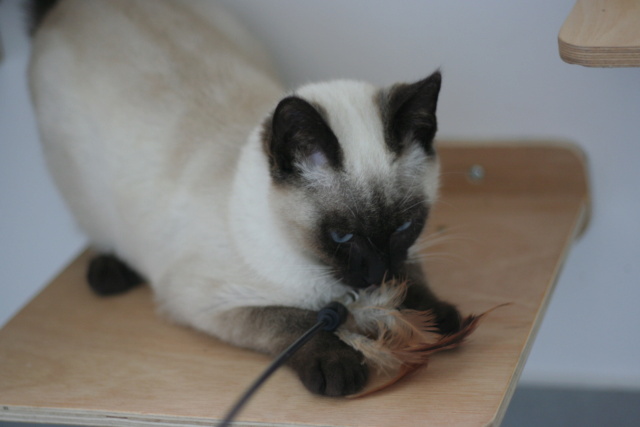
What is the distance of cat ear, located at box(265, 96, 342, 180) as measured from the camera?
3.79ft

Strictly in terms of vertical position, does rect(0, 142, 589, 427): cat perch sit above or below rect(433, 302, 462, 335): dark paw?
below

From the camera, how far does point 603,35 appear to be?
1187mm

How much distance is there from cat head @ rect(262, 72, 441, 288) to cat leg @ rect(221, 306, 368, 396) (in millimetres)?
122

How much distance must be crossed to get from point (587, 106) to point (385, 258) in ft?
2.98

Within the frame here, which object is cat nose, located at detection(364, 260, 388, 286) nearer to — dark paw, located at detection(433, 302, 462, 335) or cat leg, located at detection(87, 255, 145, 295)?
dark paw, located at detection(433, 302, 462, 335)

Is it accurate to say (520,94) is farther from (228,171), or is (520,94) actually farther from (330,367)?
(330,367)

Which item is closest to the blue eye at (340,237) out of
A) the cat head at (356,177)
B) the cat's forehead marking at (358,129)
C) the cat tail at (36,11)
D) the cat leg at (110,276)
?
the cat head at (356,177)

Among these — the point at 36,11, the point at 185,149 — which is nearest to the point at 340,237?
the point at 185,149

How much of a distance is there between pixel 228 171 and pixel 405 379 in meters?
0.59

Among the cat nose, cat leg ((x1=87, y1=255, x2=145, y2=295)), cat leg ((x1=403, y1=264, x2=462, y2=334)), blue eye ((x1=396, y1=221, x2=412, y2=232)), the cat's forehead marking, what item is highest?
the cat's forehead marking

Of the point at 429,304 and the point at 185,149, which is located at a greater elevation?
the point at 185,149

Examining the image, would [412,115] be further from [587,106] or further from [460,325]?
[587,106]

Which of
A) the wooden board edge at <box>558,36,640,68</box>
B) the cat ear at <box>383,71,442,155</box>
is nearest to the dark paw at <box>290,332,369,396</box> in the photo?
the cat ear at <box>383,71,442,155</box>

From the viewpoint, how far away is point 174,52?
173cm
